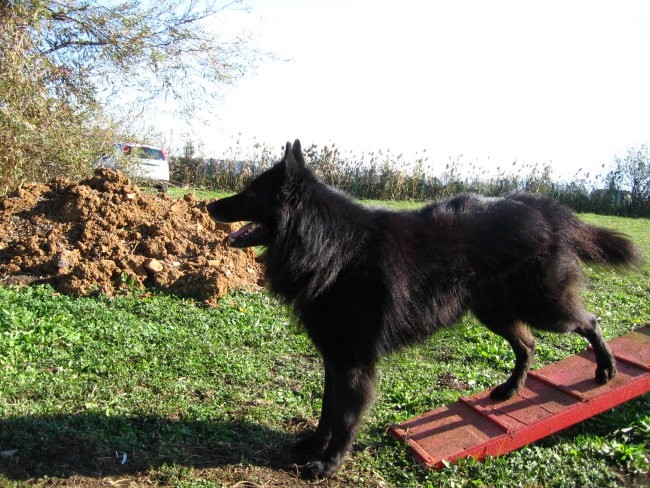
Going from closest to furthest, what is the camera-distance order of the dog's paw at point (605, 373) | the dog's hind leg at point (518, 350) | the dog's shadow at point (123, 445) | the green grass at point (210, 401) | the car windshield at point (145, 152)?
1. the dog's shadow at point (123, 445)
2. the green grass at point (210, 401)
3. the dog's paw at point (605, 373)
4. the dog's hind leg at point (518, 350)
5. the car windshield at point (145, 152)

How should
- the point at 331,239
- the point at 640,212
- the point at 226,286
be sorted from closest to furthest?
the point at 331,239
the point at 226,286
the point at 640,212

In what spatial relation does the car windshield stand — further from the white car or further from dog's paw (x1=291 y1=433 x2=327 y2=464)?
dog's paw (x1=291 y1=433 x2=327 y2=464)

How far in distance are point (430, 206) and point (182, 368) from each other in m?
2.58

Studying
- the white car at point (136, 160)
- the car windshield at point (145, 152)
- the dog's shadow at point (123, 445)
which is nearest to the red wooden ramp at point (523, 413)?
the dog's shadow at point (123, 445)

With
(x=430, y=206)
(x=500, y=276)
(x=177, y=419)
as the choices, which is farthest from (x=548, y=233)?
(x=177, y=419)

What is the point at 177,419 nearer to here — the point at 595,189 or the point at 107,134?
the point at 107,134

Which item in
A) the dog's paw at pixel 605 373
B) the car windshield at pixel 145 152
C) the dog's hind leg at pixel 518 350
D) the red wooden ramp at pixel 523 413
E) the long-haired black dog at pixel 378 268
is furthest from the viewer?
the car windshield at pixel 145 152

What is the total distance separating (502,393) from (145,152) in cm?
1082

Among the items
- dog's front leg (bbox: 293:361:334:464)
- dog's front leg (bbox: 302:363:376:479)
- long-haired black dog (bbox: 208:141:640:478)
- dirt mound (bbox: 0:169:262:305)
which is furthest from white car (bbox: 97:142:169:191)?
dog's front leg (bbox: 302:363:376:479)

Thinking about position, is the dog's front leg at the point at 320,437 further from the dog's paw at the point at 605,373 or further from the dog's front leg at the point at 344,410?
the dog's paw at the point at 605,373

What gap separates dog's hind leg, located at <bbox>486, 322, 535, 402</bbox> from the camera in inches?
164

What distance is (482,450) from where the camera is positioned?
348cm

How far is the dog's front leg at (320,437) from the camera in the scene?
3.55m

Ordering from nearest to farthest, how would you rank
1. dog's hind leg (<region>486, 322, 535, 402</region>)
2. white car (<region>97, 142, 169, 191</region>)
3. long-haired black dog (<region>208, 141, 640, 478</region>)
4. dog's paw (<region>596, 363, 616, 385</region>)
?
long-haired black dog (<region>208, 141, 640, 478</region>) < dog's paw (<region>596, 363, 616, 385</region>) < dog's hind leg (<region>486, 322, 535, 402</region>) < white car (<region>97, 142, 169, 191</region>)
